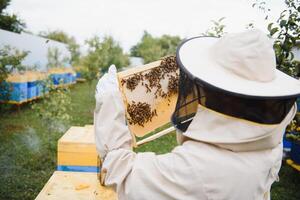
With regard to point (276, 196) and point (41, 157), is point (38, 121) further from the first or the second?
point (276, 196)

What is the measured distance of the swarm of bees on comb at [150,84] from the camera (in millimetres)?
1821

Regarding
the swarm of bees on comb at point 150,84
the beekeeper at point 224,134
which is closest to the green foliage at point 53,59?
A: the swarm of bees on comb at point 150,84

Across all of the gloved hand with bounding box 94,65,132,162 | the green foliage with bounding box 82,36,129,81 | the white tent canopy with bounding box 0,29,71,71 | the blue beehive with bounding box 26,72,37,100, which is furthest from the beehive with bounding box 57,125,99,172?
the green foliage with bounding box 82,36,129,81

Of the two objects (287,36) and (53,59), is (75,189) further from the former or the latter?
(53,59)

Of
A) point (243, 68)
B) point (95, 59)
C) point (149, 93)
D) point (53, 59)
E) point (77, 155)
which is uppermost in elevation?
point (243, 68)

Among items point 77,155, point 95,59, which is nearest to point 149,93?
point 77,155

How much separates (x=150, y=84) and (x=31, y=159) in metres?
4.08

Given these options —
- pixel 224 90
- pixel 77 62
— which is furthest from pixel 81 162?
pixel 77 62

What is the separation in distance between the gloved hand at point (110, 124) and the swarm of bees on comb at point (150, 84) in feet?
1.61

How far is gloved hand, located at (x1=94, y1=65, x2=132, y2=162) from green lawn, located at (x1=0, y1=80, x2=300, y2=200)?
3.30 m

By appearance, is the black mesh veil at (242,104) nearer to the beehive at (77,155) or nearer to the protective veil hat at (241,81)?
the protective veil hat at (241,81)

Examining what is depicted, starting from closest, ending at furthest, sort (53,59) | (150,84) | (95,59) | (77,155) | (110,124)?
(110,124), (150,84), (77,155), (95,59), (53,59)

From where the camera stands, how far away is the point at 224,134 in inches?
41.9

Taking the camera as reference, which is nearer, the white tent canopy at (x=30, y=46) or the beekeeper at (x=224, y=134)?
the beekeeper at (x=224, y=134)
